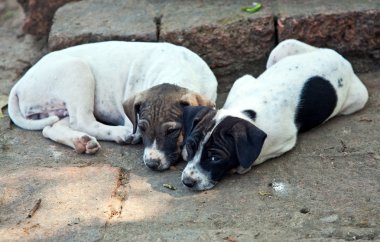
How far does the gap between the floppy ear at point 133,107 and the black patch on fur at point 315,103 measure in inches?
57.8

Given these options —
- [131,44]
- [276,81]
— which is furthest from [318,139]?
[131,44]

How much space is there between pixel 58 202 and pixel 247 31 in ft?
10.6

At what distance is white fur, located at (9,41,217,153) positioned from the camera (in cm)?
734

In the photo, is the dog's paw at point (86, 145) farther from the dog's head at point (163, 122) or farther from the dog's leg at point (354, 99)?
the dog's leg at point (354, 99)

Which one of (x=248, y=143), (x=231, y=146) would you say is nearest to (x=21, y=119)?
(x=231, y=146)

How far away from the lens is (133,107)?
6.84 metres

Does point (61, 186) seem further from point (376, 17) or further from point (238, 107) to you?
point (376, 17)

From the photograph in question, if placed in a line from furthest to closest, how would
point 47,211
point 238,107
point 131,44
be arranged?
point 131,44
point 238,107
point 47,211

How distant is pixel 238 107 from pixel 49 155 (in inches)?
72.0

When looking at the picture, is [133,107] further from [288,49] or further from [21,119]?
[288,49]

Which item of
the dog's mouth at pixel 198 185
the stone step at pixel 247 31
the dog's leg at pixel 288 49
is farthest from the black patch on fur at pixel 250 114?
the stone step at pixel 247 31

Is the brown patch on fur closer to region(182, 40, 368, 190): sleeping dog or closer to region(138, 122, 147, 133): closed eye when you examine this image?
region(138, 122, 147, 133): closed eye

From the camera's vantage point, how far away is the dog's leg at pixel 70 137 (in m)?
7.00

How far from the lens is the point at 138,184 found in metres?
6.39
